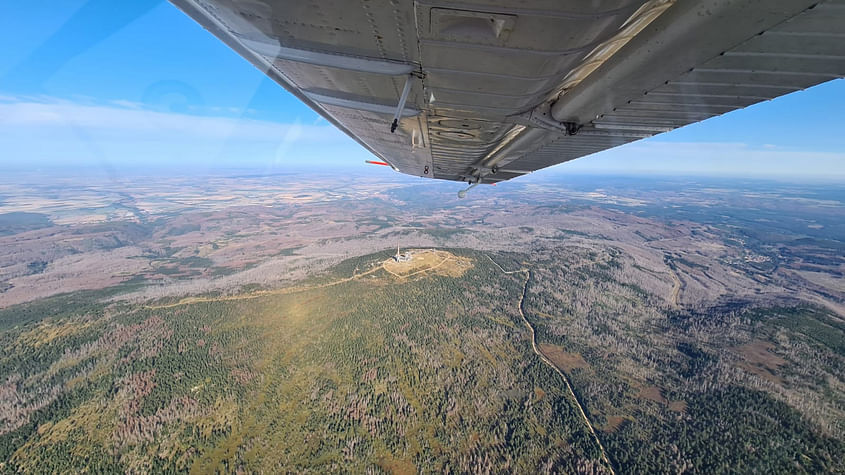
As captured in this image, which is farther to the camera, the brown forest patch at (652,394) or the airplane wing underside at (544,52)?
the brown forest patch at (652,394)

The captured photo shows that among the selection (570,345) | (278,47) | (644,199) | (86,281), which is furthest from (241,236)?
(644,199)

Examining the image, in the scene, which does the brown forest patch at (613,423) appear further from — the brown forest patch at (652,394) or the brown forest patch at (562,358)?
the brown forest patch at (562,358)

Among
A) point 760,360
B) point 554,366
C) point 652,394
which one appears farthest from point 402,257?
point 760,360

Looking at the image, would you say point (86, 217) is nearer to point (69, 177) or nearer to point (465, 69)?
point (69, 177)

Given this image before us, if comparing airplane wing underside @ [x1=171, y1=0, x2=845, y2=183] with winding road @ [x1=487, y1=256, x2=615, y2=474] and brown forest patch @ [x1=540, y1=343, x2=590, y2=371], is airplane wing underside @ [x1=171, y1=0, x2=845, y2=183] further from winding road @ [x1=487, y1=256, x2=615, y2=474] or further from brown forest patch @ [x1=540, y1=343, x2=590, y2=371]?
brown forest patch @ [x1=540, y1=343, x2=590, y2=371]

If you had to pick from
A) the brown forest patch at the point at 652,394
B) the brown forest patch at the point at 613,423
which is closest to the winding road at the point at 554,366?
the brown forest patch at the point at 613,423

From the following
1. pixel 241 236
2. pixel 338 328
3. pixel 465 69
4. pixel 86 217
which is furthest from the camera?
pixel 86 217

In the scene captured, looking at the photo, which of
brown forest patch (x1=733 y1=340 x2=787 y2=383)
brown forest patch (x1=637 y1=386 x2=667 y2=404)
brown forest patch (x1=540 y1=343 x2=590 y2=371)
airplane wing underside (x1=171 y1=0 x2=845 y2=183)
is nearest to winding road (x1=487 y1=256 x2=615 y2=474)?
brown forest patch (x1=540 y1=343 x2=590 y2=371)

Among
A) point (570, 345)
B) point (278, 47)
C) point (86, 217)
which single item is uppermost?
point (278, 47)
